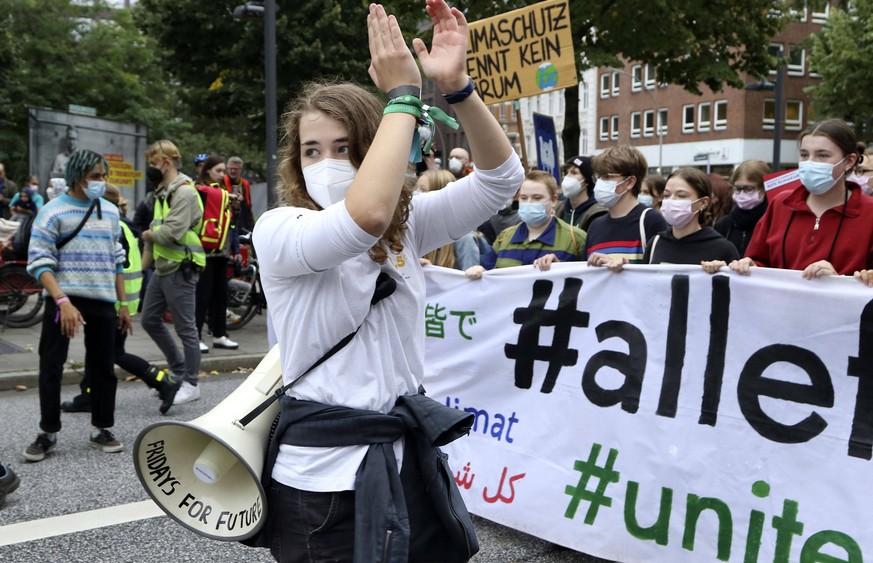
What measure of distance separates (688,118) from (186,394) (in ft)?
166

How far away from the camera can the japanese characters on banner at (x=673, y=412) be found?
360 cm

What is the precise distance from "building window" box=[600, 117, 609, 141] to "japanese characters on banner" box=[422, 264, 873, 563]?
5803cm

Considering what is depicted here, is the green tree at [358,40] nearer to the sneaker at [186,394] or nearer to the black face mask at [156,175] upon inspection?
the black face mask at [156,175]

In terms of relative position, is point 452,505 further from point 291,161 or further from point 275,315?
point 291,161

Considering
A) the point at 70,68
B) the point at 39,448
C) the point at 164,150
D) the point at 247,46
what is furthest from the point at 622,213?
the point at 70,68

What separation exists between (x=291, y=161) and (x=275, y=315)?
374mm

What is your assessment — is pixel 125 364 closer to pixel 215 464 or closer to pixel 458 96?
pixel 215 464

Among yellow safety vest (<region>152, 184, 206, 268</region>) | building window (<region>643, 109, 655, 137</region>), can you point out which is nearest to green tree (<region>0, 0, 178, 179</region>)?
yellow safety vest (<region>152, 184, 206, 268</region>)

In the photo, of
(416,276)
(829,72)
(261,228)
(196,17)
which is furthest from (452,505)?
(829,72)

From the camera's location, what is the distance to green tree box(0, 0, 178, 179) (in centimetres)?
3059

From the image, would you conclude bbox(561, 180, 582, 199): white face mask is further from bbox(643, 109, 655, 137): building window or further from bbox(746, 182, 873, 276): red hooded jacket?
bbox(643, 109, 655, 137): building window

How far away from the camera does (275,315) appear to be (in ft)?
7.22

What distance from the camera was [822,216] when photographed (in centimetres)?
441

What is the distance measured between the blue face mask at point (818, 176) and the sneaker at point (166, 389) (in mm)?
4635
